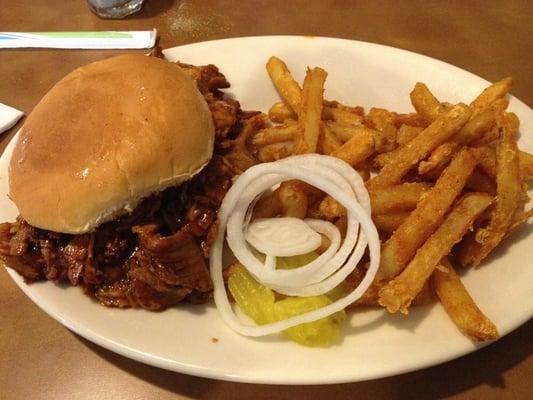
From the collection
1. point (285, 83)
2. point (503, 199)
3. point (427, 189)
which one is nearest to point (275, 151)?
point (285, 83)

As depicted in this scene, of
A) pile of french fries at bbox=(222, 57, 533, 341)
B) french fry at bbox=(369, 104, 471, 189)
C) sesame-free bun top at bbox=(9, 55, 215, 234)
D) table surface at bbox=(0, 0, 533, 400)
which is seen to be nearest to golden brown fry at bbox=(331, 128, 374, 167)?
pile of french fries at bbox=(222, 57, 533, 341)

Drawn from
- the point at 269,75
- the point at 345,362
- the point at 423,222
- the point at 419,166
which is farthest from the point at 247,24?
the point at 345,362

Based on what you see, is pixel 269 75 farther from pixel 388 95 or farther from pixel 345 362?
pixel 345 362

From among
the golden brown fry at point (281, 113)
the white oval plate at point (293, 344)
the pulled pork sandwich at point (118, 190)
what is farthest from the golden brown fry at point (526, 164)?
the pulled pork sandwich at point (118, 190)

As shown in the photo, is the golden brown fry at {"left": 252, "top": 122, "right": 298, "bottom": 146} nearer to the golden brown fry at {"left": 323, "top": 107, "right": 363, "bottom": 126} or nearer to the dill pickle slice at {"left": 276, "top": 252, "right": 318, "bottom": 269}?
the golden brown fry at {"left": 323, "top": 107, "right": 363, "bottom": 126}

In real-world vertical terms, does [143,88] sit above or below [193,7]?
above

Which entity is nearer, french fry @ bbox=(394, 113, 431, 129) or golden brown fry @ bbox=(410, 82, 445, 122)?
golden brown fry @ bbox=(410, 82, 445, 122)

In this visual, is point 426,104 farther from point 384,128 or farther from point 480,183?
point 480,183
